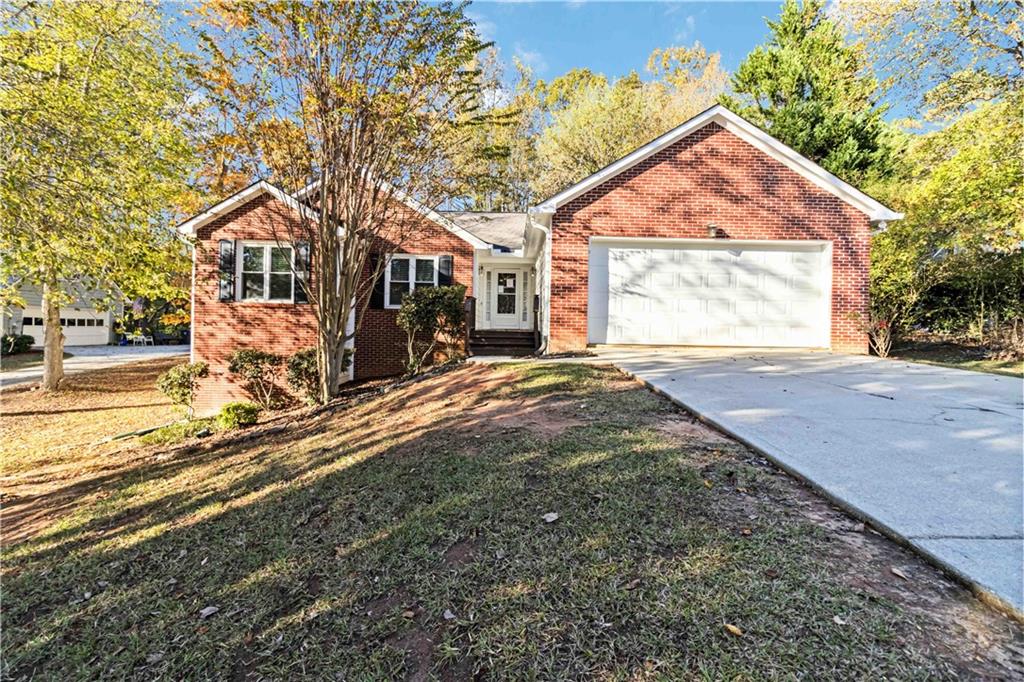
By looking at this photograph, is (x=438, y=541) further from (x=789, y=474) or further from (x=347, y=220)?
(x=347, y=220)

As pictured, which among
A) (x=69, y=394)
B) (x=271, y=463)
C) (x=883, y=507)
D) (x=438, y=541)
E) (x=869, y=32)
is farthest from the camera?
(x=869, y=32)

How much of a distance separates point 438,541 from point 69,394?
49.2 ft

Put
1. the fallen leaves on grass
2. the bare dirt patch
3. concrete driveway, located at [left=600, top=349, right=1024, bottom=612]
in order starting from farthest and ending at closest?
the bare dirt patch → concrete driveway, located at [left=600, top=349, right=1024, bottom=612] → the fallen leaves on grass

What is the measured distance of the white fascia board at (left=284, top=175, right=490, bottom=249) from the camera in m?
7.44

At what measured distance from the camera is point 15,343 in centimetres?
1950

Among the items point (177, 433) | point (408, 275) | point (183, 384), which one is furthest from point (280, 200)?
point (183, 384)

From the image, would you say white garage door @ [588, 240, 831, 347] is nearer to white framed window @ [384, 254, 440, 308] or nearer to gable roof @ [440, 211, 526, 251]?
gable roof @ [440, 211, 526, 251]

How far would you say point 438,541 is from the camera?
2.79 metres

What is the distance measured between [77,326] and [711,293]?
102ft

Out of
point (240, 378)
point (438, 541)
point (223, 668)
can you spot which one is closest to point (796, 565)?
point (438, 541)

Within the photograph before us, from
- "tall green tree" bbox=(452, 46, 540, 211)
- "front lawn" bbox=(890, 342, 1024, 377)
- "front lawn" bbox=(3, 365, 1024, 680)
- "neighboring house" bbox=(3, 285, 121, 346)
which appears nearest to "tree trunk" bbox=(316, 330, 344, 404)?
"front lawn" bbox=(3, 365, 1024, 680)

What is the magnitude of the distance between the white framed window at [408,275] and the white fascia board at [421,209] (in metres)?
0.84

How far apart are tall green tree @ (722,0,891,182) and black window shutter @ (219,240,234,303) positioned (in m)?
18.1

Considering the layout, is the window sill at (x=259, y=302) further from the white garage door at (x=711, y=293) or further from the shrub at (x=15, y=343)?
the shrub at (x=15, y=343)
